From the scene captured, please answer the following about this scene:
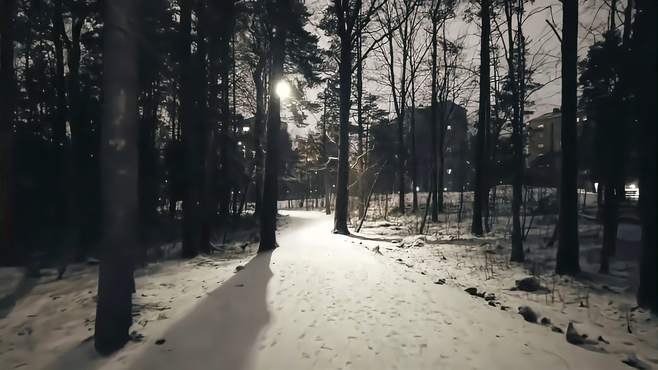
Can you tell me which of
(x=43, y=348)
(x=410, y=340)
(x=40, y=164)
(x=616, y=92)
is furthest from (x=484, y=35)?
(x=40, y=164)

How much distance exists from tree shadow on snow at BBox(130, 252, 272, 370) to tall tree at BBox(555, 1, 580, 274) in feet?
23.8

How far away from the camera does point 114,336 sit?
4125 millimetres

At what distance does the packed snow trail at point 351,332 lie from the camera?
3.67 m

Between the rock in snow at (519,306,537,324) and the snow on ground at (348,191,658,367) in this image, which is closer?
the snow on ground at (348,191,658,367)

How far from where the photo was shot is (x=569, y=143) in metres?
7.89

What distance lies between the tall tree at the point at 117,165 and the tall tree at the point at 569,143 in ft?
29.2

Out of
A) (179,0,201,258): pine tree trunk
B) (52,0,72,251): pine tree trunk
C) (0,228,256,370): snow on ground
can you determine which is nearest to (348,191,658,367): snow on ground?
(0,228,256,370): snow on ground

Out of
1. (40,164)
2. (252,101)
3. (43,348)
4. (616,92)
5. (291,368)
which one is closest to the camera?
(291,368)

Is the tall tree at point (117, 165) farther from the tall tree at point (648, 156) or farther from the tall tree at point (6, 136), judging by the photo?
the tall tree at point (6, 136)

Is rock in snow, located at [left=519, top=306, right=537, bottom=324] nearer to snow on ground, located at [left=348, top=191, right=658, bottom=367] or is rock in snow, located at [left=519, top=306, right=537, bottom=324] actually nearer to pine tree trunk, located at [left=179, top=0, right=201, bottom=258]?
snow on ground, located at [left=348, top=191, right=658, bottom=367]

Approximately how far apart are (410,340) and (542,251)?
880 cm

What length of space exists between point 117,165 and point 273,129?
6474 millimetres

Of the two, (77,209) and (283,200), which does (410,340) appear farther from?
(283,200)

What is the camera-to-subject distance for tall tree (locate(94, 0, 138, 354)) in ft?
13.5
